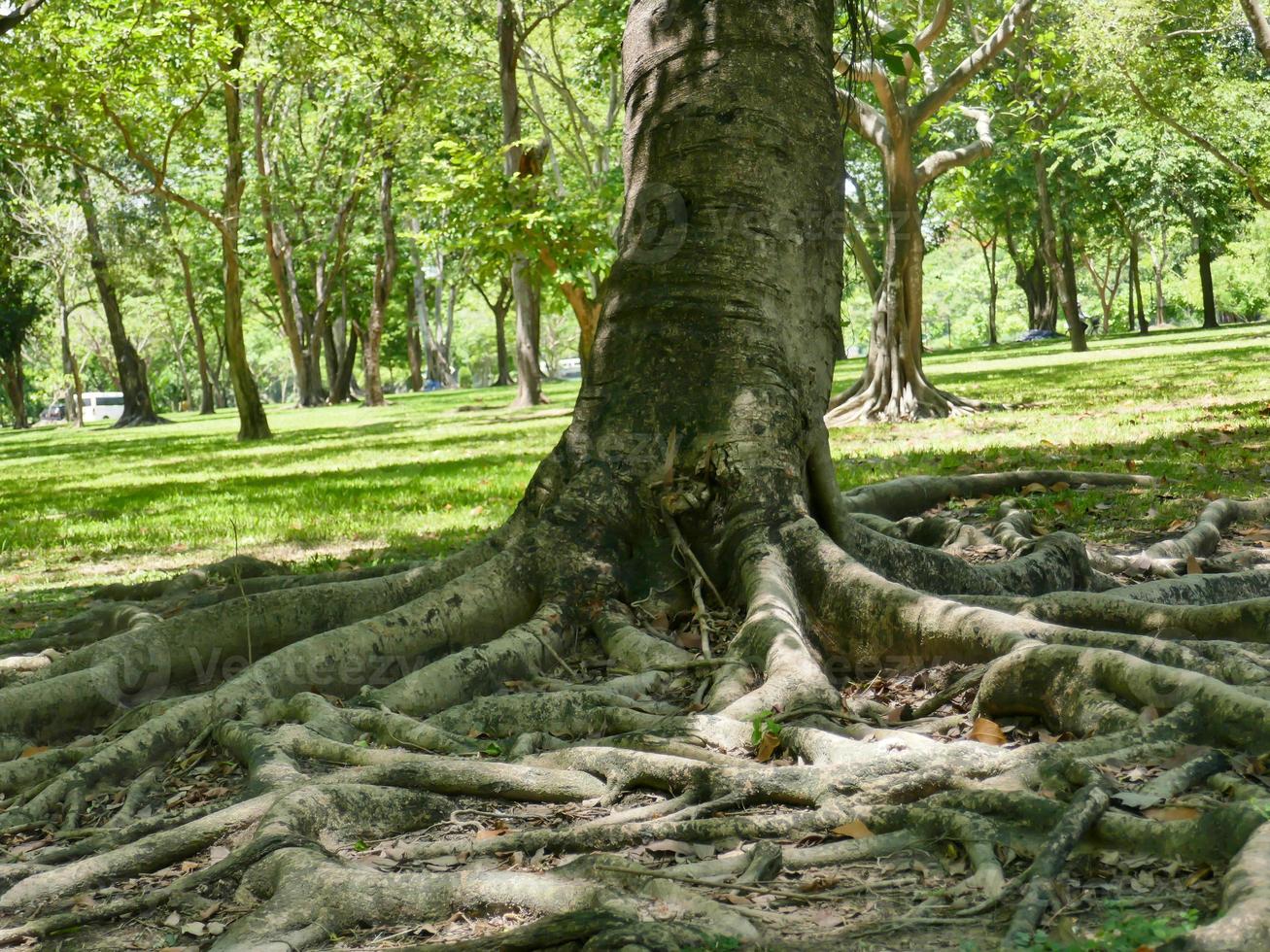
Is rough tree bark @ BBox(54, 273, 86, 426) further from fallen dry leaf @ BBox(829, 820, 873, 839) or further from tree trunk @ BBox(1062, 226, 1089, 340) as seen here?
fallen dry leaf @ BBox(829, 820, 873, 839)

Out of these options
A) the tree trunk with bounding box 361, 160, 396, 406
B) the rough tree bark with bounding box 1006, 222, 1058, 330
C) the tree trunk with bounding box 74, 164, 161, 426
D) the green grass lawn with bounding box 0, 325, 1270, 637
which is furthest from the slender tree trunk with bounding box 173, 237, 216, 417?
the rough tree bark with bounding box 1006, 222, 1058, 330

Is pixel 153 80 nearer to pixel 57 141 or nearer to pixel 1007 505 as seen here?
pixel 57 141

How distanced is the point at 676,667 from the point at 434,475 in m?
9.25

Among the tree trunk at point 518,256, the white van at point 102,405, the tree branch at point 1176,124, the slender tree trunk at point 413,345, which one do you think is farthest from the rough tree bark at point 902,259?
the white van at point 102,405

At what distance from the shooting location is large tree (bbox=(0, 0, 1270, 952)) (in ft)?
9.29

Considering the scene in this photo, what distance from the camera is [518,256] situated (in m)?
22.7

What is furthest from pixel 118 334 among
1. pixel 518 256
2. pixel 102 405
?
pixel 102 405

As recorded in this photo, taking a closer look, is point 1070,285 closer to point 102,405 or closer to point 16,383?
point 16,383

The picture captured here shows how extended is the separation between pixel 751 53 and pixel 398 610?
300 centimetres

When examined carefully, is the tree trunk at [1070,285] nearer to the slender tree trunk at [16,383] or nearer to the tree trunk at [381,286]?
the tree trunk at [381,286]

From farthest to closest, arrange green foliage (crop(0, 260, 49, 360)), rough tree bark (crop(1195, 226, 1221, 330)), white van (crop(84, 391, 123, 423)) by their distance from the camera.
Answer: white van (crop(84, 391, 123, 423)) < rough tree bark (crop(1195, 226, 1221, 330)) < green foliage (crop(0, 260, 49, 360))

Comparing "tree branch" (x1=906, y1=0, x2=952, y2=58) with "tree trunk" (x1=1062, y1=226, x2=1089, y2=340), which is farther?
"tree trunk" (x1=1062, y1=226, x2=1089, y2=340)

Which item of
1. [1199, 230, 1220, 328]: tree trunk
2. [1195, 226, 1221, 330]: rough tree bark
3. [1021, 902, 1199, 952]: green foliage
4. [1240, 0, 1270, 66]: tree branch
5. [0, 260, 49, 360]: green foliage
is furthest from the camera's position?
[1199, 230, 1220, 328]: tree trunk

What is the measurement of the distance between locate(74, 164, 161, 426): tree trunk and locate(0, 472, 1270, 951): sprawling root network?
25.1m
